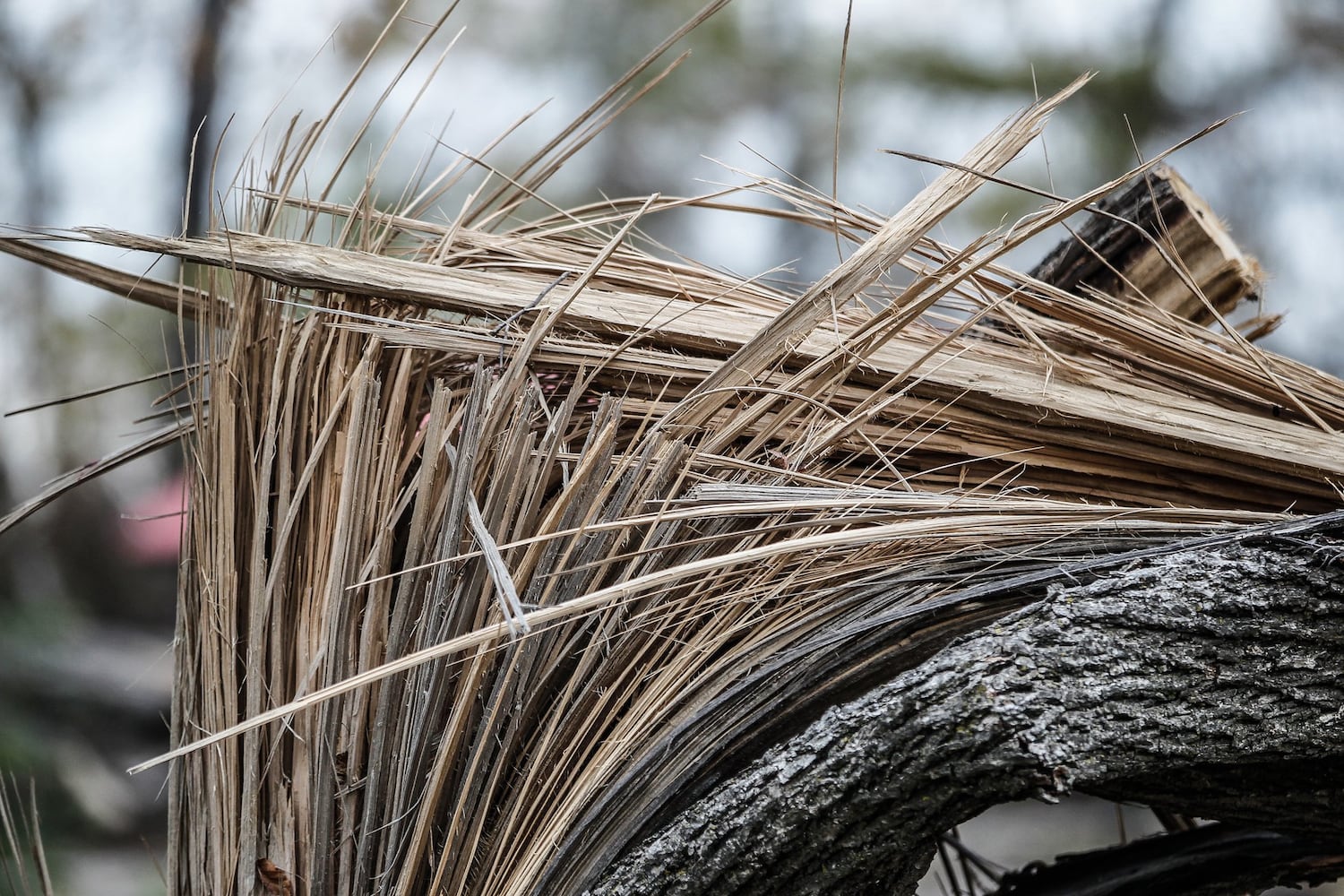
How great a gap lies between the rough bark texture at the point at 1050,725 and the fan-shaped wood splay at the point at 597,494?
0.05m

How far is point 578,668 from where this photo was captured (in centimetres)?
62

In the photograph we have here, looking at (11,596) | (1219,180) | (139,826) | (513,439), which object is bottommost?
(513,439)

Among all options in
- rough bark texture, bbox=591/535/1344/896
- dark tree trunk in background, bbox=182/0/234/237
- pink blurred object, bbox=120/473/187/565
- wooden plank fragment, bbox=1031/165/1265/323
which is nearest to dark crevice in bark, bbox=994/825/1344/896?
rough bark texture, bbox=591/535/1344/896

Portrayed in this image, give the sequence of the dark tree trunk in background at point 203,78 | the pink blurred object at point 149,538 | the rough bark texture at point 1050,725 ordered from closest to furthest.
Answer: the rough bark texture at point 1050,725, the dark tree trunk in background at point 203,78, the pink blurred object at point 149,538

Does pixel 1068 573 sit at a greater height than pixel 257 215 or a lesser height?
lesser

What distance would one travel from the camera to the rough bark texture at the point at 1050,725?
0.54m

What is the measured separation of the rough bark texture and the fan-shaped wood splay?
0.05 meters

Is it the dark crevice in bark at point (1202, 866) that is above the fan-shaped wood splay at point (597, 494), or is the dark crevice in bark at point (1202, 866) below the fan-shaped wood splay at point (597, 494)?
below

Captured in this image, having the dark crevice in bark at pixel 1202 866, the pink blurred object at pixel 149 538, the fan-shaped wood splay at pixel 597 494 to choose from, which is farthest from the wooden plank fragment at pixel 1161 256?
the pink blurred object at pixel 149 538

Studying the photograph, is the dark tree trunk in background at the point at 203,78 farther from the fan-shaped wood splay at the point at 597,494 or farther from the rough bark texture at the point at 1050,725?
the rough bark texture at the point at 1050,725

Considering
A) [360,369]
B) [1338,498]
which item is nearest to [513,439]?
[360,369]

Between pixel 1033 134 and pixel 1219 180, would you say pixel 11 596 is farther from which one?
pixel 1219 180

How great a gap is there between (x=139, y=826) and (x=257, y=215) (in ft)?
13.5

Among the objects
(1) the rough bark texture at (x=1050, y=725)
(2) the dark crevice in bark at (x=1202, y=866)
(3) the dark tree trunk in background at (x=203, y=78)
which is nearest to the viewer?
(1) the rough bark texture at (x=1050, y=725)
